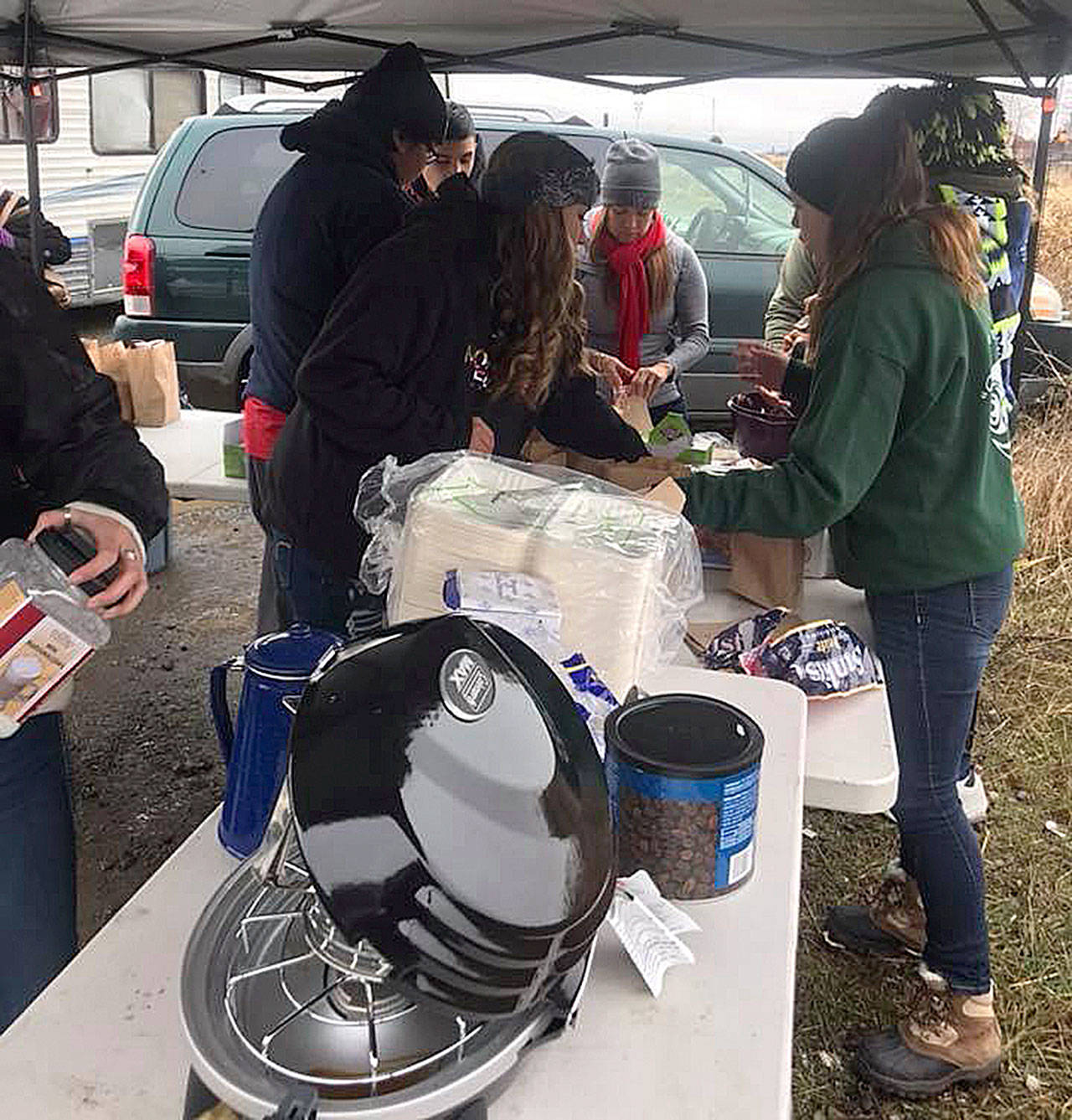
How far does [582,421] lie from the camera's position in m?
2.53

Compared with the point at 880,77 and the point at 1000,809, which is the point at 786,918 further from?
the point at 880,77

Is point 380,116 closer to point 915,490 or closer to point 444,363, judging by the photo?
point 444,363

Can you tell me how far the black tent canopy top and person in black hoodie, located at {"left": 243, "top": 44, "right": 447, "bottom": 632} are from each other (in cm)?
96

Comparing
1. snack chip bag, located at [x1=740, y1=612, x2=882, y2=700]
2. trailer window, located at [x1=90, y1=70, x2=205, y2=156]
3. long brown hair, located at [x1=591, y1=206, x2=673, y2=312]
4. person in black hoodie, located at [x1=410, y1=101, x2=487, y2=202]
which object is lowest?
snack chip bag, located at [x1=740, y1=612, x2=882, y2=700]

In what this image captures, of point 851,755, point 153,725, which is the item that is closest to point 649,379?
point 153,725

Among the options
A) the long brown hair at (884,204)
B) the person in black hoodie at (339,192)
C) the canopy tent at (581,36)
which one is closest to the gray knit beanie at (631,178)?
the canopy tent at (581,36)

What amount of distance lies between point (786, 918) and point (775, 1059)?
0.66ft

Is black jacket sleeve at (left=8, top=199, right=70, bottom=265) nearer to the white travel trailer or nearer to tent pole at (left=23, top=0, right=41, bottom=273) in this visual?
tent pole at (left=23, top=0, right=41, bottom=273)

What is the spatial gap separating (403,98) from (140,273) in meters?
4.22

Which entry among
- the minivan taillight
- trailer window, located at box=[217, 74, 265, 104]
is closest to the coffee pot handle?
the minivan taillight

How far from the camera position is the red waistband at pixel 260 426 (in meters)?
3.09

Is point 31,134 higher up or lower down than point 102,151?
lower down

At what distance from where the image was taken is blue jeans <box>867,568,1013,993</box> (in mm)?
2104

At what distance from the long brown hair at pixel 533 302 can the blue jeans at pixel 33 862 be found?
121 cm
